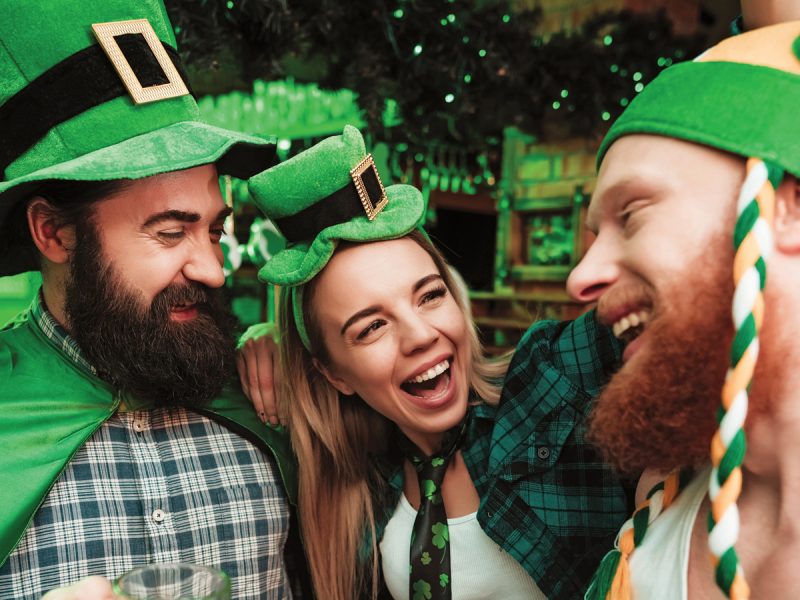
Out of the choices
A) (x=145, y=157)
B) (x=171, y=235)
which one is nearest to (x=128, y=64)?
(x=145, y=157)

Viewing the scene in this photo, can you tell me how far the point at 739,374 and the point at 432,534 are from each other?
3.16ft

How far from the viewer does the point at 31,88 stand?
1.44m

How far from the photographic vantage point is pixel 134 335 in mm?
1488

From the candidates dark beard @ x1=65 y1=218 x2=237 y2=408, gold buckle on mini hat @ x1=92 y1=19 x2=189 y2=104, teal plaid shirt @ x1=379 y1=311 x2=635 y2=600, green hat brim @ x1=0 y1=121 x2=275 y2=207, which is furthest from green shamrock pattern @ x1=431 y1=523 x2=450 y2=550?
gold buckle on mini hat @ x1=92 y1=19 x2=189 y2=104

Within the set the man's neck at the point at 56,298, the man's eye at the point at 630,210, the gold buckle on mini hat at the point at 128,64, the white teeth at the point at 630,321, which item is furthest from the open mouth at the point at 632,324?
the man's neck at the point at 56,298

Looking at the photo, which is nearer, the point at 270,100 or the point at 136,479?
the point at 136,479

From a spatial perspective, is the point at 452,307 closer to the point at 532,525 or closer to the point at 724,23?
the point at 532,525

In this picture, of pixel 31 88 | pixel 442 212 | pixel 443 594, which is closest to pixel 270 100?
pixel 442 212

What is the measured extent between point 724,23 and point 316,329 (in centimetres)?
467

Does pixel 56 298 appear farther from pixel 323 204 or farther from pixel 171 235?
pixel 323 204

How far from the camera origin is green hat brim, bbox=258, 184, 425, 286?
1.50 m

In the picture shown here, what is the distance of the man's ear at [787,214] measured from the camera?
Answer: 0.79 metres

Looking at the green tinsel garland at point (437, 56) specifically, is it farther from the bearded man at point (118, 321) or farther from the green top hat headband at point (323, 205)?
the green top hat headband at point (323, 205)

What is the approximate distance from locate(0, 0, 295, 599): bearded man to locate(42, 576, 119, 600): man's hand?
0.54 metres
